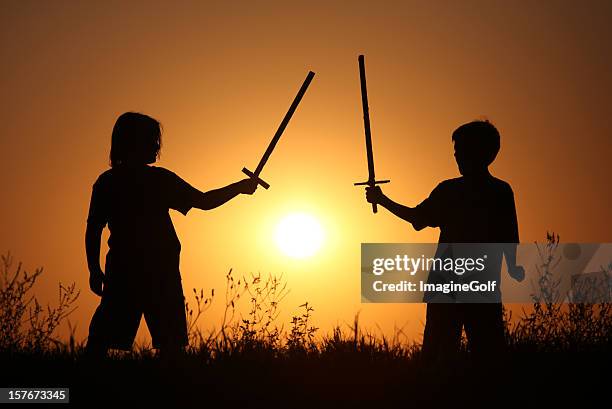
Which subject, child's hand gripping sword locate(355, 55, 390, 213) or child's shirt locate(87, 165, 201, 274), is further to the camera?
child's hand gripping sword locate(355, 55, 390, 213)

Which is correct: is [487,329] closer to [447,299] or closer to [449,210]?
[447,299]

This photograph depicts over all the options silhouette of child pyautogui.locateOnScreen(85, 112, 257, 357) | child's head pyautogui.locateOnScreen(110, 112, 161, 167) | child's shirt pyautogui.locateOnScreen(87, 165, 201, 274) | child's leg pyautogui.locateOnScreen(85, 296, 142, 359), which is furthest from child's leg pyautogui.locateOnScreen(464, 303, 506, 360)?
child's head pyautogui.locateOnScreen(110, 112, 161, 167)

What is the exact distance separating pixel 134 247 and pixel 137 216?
0.26 meters

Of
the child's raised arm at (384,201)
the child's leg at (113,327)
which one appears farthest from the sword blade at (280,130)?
the child's leg at (113,327)

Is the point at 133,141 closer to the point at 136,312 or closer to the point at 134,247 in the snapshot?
the point at 134,247

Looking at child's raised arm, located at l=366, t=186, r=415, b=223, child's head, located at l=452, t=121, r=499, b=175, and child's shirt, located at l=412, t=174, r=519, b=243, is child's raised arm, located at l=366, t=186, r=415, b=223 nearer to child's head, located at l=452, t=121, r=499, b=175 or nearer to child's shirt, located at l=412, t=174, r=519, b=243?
child's shirt, located at l=412, t=174, r=519, b=243

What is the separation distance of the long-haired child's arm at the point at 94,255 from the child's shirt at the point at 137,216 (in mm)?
62

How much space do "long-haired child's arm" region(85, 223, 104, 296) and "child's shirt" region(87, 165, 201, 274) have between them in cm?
6

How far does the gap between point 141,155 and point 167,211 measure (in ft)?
1.69

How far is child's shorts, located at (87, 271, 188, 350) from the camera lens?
6.90m

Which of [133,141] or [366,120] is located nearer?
[133,141]

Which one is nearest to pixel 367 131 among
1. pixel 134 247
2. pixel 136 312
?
pixel 134 247

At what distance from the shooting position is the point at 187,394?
5.78 m

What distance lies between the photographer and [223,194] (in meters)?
7.91
